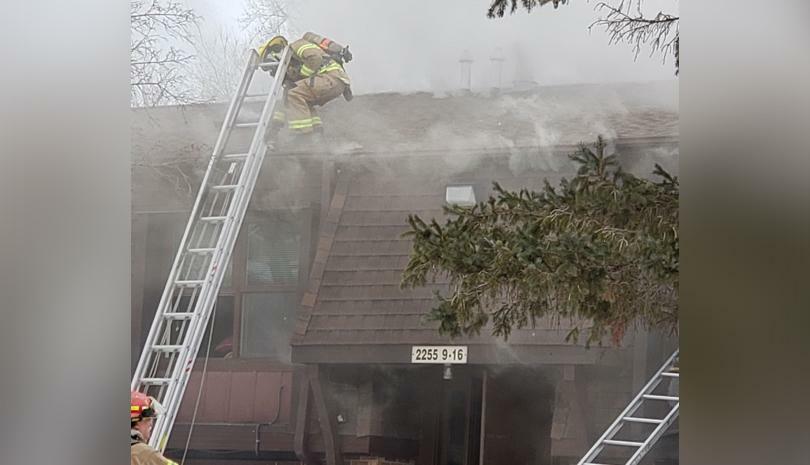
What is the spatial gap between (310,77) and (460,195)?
69 centimetres

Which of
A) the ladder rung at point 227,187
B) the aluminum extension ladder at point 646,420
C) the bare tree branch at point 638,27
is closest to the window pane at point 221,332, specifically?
the ladder rung at point 227,187

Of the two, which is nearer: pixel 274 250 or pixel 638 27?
pixel 638 27

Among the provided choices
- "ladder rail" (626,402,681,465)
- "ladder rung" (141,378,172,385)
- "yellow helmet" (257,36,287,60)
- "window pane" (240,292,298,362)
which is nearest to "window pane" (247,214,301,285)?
"window pane" (240,292,298,362)

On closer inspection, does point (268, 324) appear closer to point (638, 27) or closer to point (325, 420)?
point (325, 420)

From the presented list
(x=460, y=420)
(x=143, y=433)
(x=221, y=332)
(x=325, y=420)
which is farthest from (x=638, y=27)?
(x=143, y=433)

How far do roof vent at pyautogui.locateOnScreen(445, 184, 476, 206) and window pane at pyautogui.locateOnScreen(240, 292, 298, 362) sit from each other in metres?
0.66

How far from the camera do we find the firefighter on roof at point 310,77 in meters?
3.46

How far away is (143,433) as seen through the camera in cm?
353

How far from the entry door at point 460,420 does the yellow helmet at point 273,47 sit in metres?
1.26

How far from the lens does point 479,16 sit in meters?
3.26

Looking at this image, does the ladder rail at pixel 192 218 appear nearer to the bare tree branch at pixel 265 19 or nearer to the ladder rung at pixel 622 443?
the bare tree branch at pixel 265 19

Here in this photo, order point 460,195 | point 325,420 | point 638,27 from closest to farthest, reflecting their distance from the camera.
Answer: point 638,27, point 460,195, point 325,420

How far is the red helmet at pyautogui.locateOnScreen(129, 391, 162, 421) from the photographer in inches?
138
